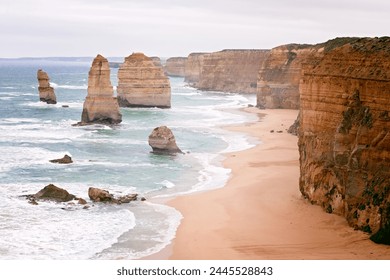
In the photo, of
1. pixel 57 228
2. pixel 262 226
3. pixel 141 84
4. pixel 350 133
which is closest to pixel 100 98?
pixel 141 84

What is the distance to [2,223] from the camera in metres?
21.6

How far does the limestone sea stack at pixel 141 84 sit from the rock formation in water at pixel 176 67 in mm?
112106

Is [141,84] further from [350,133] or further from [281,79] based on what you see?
[350,133]

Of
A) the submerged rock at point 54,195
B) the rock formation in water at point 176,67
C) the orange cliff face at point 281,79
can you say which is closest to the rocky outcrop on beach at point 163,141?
the submerged rock at point 54,195

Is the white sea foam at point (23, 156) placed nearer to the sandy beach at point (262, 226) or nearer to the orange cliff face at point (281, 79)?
the sandy beach at point (262, 226)

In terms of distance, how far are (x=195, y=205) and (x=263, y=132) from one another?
25.6m

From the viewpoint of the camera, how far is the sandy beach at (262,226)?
1808cm

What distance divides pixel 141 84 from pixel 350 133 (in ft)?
164

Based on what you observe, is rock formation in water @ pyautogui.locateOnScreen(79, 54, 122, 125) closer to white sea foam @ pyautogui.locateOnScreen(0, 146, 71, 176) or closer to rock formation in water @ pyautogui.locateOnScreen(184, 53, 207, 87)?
white sea foam @ pyautogui.locateOnScreen(0, 146, 71, 176)

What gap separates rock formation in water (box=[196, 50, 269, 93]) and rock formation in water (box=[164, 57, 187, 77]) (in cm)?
6428

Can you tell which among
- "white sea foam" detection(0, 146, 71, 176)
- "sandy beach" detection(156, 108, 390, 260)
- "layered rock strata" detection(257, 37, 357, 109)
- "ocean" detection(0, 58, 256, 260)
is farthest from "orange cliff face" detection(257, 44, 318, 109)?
"sandy beach" detection(156, 108, 390, 260)

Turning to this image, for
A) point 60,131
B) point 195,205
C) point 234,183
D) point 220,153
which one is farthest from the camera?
point 60,131

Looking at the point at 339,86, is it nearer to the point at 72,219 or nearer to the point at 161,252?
the point at 161,252
